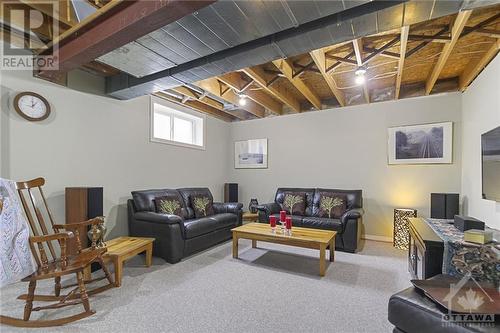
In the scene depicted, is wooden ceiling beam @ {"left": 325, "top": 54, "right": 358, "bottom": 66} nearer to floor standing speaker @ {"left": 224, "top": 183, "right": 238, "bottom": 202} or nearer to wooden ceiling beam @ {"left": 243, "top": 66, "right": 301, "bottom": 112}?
wooden ceiling beam @ {"left": 243, "top": 66, "right": 301, "bottom": 112}

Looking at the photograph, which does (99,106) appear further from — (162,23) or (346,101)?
(346,101)

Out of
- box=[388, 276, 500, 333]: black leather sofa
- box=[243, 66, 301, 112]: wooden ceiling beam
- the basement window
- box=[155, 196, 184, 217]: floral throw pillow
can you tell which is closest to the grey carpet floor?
box=[388, 276, 500, 333]: black leather sofa

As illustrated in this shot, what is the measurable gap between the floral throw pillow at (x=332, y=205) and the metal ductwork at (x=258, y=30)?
2782 millimetres

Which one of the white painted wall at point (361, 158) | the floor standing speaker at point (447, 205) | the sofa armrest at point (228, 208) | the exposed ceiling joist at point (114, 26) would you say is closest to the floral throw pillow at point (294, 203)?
the white painted wall at point (361, 158)

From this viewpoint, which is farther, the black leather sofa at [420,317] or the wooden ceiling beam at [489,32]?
the wooden ceiling beam at [489,32]

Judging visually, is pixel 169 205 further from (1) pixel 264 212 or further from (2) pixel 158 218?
(1) pixel 264 212

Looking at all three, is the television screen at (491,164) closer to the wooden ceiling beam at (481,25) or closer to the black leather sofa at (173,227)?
the wooden ceiling beam at (481,25)

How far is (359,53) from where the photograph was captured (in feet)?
8.87

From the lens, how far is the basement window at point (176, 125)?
4319 millimetres

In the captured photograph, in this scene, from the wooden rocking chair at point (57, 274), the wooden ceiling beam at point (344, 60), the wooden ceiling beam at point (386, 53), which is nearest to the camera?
the wooden rocking chair at point (57, 274)

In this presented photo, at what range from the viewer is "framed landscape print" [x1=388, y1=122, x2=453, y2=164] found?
3848mm

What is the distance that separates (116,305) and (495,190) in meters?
3.78

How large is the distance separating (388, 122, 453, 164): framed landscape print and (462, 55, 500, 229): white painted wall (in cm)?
24

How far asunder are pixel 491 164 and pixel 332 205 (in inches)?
84.2
